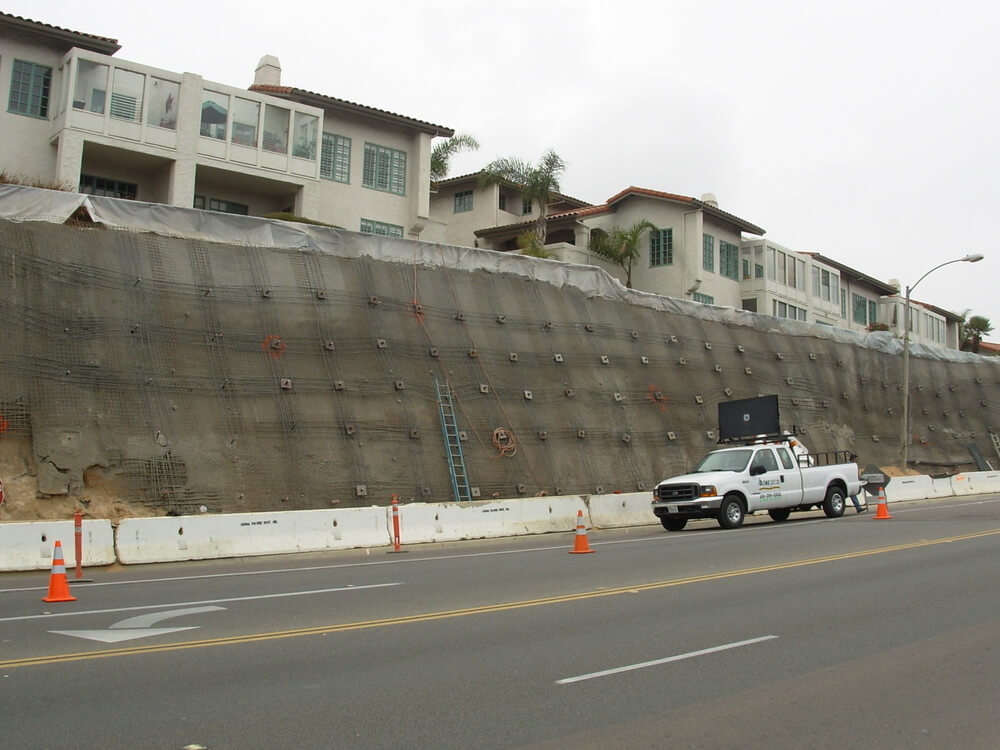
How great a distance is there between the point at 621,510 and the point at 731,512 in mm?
3422

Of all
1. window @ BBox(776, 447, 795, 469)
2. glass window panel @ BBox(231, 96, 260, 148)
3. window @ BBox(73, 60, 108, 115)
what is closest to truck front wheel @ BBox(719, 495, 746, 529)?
window @ BBox(776, 447, 795, 469)

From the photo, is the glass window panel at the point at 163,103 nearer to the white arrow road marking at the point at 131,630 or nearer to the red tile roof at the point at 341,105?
the red tile roof at the point at 341,105


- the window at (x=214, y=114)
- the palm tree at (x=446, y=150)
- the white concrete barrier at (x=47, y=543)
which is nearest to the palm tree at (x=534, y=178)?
the palm tree at (x=446, y=150)

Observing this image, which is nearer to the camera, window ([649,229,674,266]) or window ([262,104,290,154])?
window ([262,104,290,154])

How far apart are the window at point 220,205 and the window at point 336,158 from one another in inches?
134

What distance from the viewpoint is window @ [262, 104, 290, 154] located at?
1315 inches

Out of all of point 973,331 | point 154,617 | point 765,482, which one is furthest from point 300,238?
point 973,331

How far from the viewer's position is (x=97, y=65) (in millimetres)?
29953

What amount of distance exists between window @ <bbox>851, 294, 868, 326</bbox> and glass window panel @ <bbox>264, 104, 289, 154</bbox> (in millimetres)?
43292

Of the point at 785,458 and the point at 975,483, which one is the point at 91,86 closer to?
the point at 785,458

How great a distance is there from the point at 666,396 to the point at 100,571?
873 inches

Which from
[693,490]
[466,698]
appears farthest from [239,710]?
[693,490]

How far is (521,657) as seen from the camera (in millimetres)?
7703

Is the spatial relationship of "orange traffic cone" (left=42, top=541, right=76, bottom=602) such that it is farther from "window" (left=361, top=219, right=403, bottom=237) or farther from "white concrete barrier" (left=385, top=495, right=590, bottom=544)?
"window" (left=361, top=219, right=403, bottom=237)
